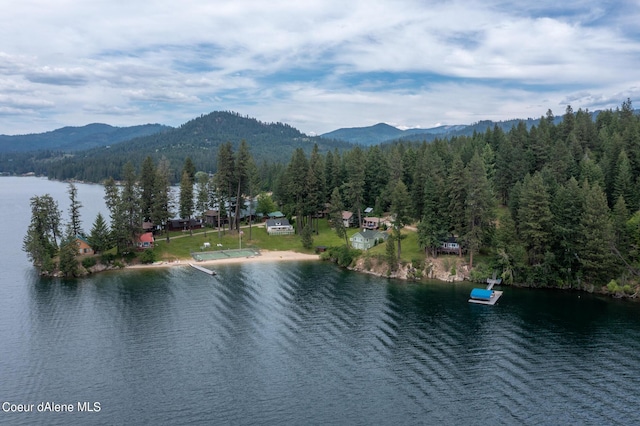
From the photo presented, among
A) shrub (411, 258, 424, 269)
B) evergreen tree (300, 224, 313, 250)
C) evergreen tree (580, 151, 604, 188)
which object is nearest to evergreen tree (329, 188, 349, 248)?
evergreen tree (300, 224, 313, 250)

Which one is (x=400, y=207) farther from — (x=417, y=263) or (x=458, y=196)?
(x=417, y=263)

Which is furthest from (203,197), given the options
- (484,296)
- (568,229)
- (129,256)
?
(568,229)

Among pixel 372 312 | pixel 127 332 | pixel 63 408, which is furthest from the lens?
pixel 372 312

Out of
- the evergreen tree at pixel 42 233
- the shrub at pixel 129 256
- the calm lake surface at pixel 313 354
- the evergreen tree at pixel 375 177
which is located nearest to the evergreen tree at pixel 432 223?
the calm lake surface at pixel 313 354

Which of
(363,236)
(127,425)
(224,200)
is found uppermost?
(224,200)

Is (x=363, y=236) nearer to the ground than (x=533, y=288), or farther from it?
farther from it

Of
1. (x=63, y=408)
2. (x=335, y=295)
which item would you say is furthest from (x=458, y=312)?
(x=63, y=408)

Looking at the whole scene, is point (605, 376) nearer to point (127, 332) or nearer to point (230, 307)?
point (230, 307)
